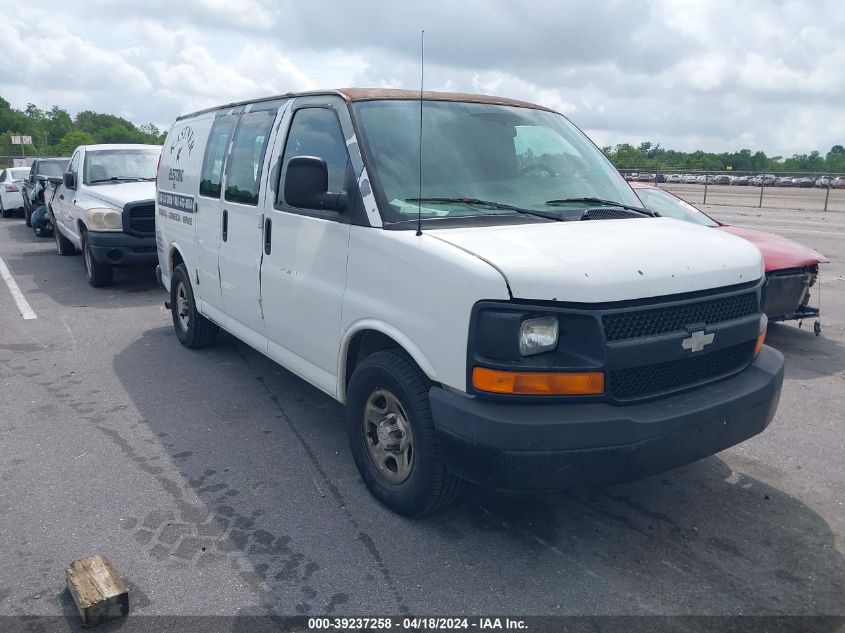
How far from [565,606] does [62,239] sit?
41.2 ft

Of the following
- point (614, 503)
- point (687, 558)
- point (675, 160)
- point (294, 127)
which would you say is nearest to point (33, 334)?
point (294, 127)

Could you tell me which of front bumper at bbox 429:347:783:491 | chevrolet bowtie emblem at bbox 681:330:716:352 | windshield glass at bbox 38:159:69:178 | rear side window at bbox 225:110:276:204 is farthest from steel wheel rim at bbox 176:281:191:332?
windshield glass at bbox 38:159:69:178

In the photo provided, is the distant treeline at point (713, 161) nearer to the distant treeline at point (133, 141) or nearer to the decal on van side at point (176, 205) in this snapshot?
the distant treeline at point (133, 141)

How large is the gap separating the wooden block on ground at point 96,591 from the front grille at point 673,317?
2.22 metres

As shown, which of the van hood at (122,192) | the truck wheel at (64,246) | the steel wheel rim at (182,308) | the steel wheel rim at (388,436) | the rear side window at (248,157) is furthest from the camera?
the truck wheel at (64,246)

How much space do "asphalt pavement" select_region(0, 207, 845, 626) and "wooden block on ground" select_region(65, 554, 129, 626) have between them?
0.36 ft

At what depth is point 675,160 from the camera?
4397 centimetres

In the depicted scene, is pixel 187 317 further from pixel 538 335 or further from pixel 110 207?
pixel 538 335

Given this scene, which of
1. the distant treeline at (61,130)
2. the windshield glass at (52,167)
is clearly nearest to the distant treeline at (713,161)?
the windshield glass at (52,167)

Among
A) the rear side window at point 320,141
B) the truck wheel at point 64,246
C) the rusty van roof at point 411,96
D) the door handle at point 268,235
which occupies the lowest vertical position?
the truck wheel at point 64,246

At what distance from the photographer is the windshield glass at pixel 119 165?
11094mm

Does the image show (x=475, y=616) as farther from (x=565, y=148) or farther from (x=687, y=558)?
(x=565, y=148)

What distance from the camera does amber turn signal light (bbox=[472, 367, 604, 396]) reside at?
2.89 meters

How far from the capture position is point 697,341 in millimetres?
3158
